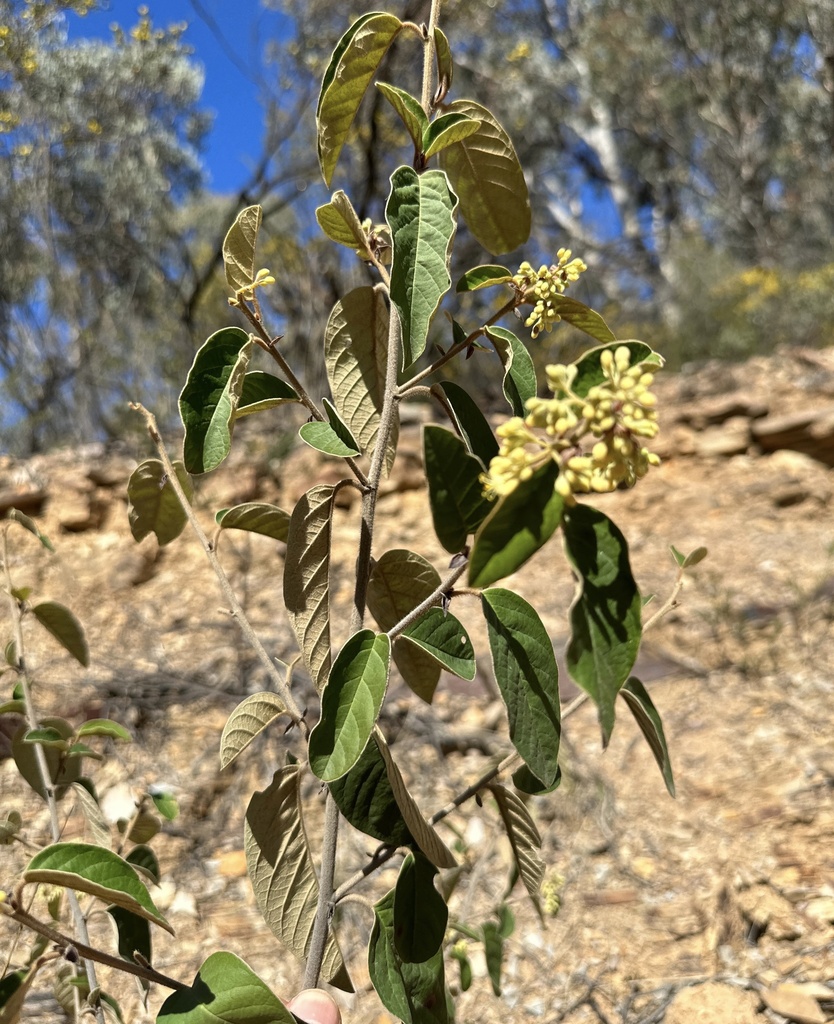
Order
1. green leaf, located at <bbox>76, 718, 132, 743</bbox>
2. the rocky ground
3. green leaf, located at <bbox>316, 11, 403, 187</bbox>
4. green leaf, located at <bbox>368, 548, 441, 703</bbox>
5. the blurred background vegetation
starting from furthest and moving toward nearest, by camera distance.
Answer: the blurred background vegetation → the rocky ground → green leaf, located at <bbox>76, 718, 132, 743</bbox> → green leaf, located at <bbox>368, 548, 441, 703</bbox> → green leaf, located at <bbox>316, 11, 403, 187</bbox>

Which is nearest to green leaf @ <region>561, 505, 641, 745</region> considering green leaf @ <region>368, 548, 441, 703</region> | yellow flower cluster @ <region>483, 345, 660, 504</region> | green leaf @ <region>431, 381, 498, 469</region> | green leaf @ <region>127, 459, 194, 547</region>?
yellow flower cluster @ <region>483, 345, 660, 504</region>

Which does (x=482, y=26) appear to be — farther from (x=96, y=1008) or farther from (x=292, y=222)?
(x=96, y=1008)

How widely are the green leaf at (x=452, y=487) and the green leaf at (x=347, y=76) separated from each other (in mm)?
278

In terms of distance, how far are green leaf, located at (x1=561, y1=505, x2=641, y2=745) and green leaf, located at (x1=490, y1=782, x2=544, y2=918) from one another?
377mm

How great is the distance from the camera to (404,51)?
20.2 ft

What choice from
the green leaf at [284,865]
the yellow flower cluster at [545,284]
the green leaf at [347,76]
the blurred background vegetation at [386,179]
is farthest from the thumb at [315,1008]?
the blurred background vegetation at [386,179]

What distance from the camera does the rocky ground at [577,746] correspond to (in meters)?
1.61

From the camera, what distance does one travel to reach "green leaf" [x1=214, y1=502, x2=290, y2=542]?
85cm

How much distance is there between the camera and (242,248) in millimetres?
717

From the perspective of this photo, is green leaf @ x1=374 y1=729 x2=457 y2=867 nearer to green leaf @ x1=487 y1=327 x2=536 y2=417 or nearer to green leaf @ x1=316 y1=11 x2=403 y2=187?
green leaf @ x1=487 y1=327 x2=536 y2=417

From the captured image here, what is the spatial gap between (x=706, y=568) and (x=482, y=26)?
356 inches

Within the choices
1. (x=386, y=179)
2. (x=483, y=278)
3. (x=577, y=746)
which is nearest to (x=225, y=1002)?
(x=483, y=278)

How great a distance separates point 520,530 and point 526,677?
17 centimetres

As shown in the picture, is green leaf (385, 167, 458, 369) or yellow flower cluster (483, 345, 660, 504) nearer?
yellow flower cluster (483, 345, 660, 504)
